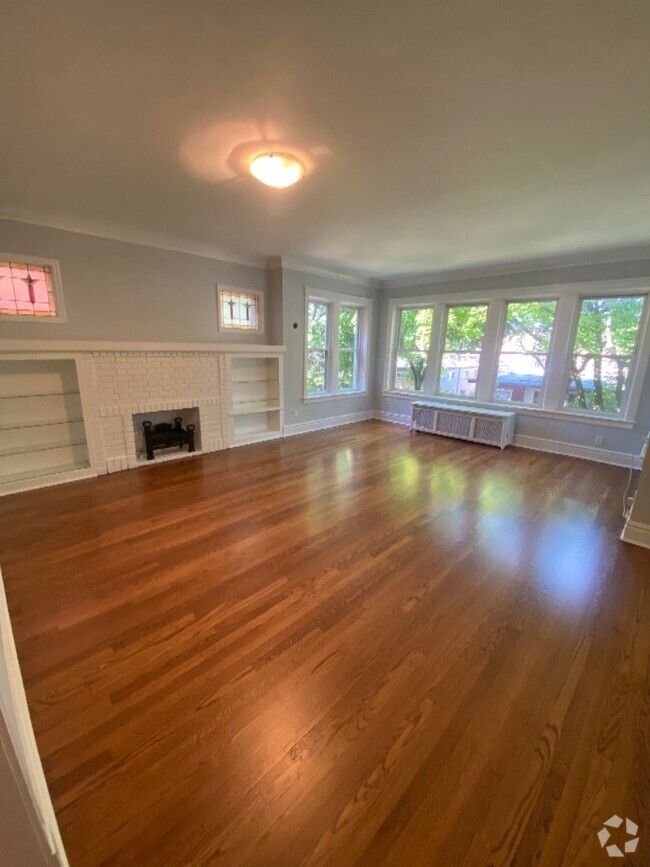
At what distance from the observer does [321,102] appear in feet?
5.95

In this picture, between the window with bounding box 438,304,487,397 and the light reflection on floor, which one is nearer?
the light reflection on floor

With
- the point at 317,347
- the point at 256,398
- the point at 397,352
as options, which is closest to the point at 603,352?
the point at 397,352

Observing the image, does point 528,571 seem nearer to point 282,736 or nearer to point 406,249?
point 282,736

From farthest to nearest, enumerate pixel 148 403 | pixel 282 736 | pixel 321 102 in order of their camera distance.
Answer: pixel 148 403 → pixel 321 102 → pixel 282 736

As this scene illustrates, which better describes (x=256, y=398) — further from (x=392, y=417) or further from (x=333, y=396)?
(x=392, y=417)

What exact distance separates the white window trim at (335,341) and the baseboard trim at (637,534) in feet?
14.3

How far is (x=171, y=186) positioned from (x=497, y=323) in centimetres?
461

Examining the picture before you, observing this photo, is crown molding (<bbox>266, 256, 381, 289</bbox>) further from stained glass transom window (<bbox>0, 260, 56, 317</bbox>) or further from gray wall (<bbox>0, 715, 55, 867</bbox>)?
gray wall (<bbox>0, 715, 55, 867</bbox>)

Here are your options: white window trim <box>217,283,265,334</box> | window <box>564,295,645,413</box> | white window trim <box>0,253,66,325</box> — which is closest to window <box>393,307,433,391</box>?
window <box>564,295,645,413</box>

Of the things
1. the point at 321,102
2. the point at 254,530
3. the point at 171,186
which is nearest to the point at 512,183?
the point at 321,102

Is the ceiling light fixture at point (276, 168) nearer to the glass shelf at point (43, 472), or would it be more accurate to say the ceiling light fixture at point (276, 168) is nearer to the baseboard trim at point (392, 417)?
the glass shelf at point (43, 472)

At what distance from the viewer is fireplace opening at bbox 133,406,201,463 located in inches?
172

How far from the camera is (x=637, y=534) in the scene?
9.03ft

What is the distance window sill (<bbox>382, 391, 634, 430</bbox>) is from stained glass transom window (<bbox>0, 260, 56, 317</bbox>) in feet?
17.5
